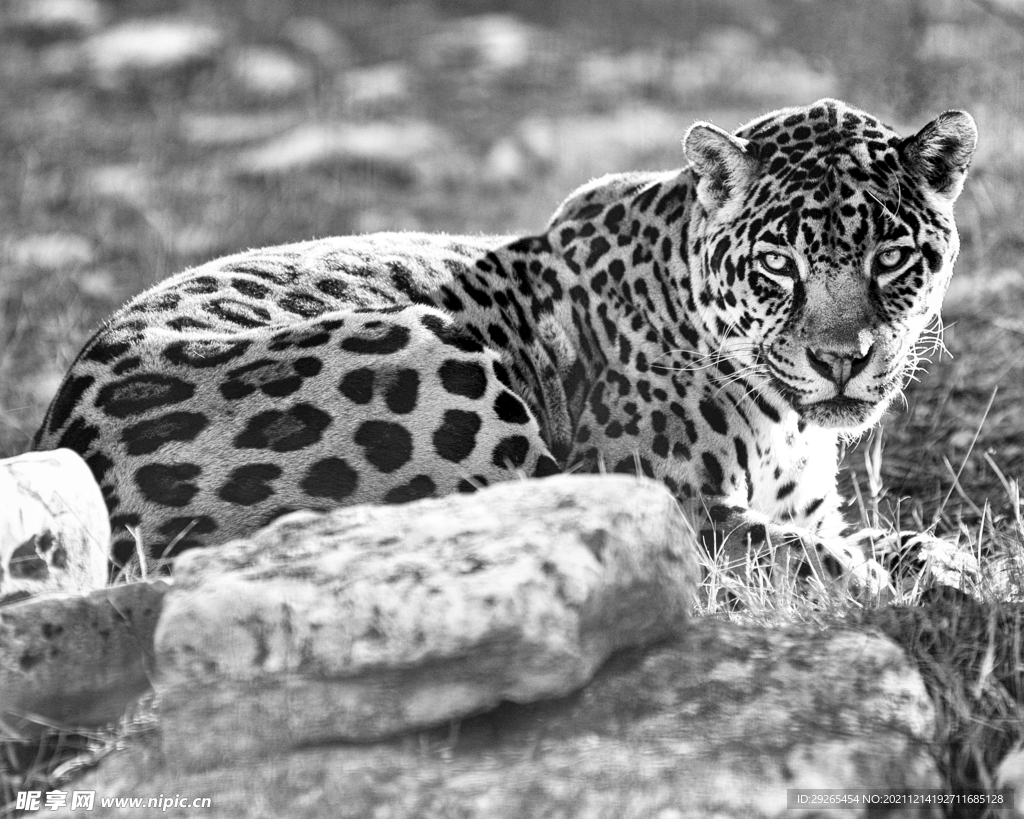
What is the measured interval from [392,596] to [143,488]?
2.06 meters

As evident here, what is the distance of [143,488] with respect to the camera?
5.44m

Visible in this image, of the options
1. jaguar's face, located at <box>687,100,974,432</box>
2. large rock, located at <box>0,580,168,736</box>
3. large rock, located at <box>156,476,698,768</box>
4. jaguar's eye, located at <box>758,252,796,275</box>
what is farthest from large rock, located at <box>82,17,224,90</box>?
A: large rock, located at <box>156,476,698,768</box>

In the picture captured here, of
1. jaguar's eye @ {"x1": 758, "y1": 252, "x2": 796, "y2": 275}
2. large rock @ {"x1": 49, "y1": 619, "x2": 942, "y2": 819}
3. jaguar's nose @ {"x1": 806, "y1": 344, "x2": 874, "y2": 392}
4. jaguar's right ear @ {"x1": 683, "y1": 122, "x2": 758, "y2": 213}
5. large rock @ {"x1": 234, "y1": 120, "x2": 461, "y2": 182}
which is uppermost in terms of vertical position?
jaguar's right ear @ {"x1": 683, "y1": 122, "x2": 758, "y2": 213}

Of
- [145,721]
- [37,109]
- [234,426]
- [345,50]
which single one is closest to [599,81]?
[345,50]

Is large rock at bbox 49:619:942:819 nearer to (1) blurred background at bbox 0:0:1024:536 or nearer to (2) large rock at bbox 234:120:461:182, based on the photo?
(1) blurred background at bbox 0:0:1024:536

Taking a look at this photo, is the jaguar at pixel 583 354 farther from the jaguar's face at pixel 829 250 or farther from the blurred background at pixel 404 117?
the blurred background at pixel 404 117

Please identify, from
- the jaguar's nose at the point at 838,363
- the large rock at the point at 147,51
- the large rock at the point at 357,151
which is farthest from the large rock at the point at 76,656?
the large rock at the point at 147,51

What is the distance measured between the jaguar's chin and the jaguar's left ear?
101 cm

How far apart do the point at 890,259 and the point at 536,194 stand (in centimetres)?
990

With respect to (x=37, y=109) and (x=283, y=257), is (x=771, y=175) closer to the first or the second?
(x=283, y=257)

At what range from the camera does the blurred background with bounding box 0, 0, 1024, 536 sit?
35.1 feet

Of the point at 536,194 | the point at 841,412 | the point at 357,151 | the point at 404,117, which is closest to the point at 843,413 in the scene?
the point at 841,412

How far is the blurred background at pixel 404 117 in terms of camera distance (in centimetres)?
1069

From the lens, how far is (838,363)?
19.5 feet
